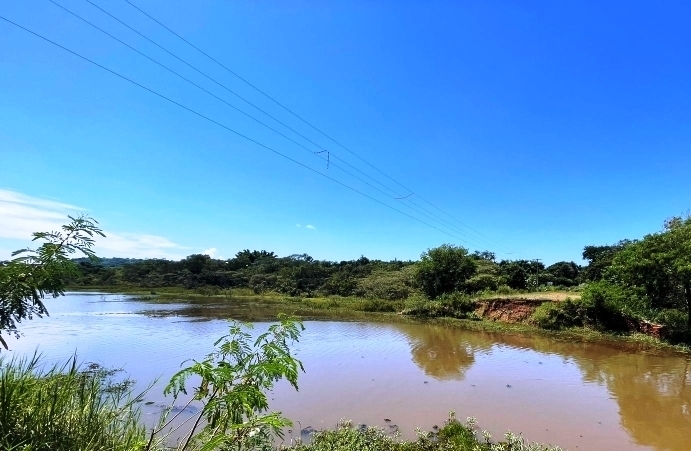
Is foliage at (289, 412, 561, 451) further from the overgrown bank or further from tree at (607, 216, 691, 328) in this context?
tree at (607, 216, 691, 328)

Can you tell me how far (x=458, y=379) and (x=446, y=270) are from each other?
26.8 metres

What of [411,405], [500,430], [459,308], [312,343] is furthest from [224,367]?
[459,308]

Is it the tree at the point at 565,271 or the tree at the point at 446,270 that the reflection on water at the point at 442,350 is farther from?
the tree at the point at 565,271

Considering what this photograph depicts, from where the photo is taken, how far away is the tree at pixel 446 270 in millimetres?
38938

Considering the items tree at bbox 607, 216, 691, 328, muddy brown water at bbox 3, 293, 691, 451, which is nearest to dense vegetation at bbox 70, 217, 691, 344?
tree at bbox 607, 216, 691, 328

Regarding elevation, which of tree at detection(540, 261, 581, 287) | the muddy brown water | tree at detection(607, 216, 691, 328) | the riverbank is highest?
tree at detection(540, 261, 581, 287)

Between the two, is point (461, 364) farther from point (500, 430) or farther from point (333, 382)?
point (500, 430)

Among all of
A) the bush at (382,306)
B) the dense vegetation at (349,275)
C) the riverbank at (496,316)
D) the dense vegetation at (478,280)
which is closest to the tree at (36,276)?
the dense vegetation at (478,280)

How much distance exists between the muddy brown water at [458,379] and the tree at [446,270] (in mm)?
15374

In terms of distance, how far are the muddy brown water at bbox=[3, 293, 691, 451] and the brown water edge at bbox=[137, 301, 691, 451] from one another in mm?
34

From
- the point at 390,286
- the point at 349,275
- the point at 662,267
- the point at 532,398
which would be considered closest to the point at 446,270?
the point at 390,286

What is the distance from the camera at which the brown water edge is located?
28.1 feet

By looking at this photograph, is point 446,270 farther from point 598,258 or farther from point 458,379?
point 598,258

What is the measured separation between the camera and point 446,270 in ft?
128
